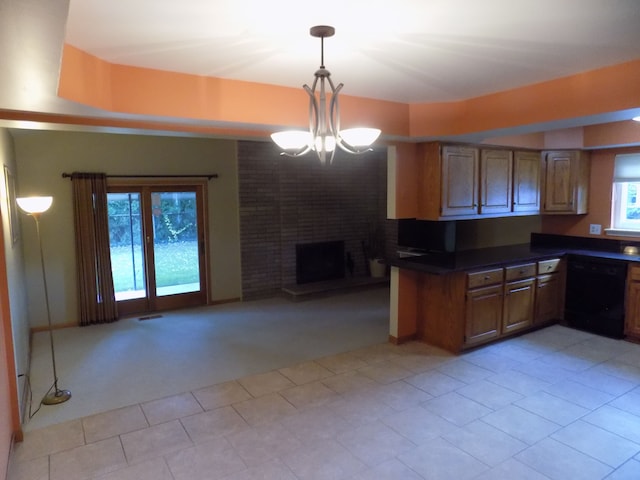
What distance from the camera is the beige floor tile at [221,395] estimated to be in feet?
11.2

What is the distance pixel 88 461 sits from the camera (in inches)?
106

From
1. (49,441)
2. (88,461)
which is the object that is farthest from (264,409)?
(49,441)

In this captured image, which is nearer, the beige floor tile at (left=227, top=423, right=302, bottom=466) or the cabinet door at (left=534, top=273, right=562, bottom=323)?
the beige floor tile at (left=227, top=423, right=302, bottom=466)

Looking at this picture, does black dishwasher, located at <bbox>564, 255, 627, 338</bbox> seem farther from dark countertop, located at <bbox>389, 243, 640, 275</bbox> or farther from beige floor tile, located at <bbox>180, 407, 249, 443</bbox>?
beige floor tile, located at <bbox>180, 407, 249, 443</bbox>

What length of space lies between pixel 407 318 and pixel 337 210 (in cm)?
314

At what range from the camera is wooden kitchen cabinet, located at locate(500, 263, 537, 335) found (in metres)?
4.60

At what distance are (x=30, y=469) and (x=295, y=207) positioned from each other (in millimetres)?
4962

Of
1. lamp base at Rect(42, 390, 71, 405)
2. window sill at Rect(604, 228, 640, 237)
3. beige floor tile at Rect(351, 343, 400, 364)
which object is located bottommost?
beige floor tile at Rect(351, 343, 400, 364)

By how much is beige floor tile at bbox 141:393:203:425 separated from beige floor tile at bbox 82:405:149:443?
57 millimetres

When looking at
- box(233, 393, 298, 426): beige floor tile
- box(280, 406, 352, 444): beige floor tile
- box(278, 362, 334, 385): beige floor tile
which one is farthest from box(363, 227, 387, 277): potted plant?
box(280, 406, 352, 444): beige floor tile

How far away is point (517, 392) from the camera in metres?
3.53

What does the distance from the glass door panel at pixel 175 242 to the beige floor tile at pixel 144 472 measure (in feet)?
12.1

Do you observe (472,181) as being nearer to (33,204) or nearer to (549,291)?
(549,291)

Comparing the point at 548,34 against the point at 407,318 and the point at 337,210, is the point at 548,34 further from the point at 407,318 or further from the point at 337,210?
the point at 337,210
